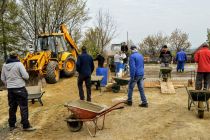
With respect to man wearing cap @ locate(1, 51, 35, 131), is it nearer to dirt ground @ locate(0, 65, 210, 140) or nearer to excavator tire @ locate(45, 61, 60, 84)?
dirt ground @ locate(0, 65, 210, 140)

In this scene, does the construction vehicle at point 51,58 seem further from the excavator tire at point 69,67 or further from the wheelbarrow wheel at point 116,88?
the wheelbarrow wheel at point 116,88

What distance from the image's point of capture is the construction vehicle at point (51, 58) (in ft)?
61.1

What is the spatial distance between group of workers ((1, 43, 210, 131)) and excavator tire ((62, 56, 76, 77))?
8.26 meters

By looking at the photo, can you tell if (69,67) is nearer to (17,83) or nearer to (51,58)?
(51,58)

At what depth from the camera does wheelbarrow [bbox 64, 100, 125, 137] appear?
333 inches

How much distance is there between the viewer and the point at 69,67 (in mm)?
21188

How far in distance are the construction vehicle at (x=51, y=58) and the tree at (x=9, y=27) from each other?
29.3ft

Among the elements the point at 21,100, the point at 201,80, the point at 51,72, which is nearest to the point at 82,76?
the point at 21,100

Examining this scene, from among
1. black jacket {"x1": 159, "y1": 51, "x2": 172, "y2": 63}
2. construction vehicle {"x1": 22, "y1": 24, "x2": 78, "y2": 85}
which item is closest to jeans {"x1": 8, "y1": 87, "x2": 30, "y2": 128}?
construction vehicle {"x1": 22, "y1": 24, "x2": 78, "y2": 85}

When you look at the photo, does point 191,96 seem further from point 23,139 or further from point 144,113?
point 23,139

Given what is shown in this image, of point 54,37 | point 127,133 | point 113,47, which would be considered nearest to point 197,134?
point 127,133

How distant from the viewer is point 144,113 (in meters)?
10.9

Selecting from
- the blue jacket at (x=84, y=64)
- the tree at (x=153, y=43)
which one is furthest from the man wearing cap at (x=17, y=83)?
→ the tree at (x=153, y=43)

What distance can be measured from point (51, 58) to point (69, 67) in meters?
1.75
